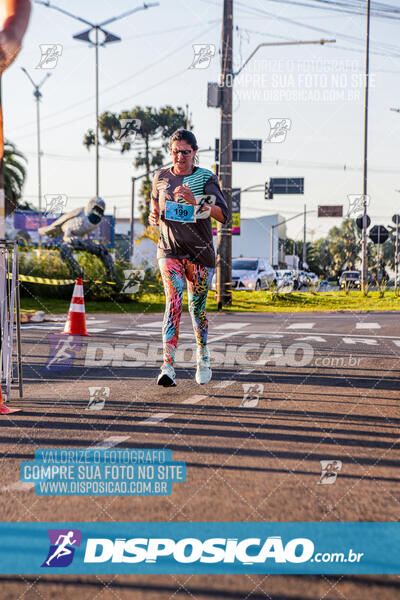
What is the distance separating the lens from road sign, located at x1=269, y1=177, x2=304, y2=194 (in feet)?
89.3

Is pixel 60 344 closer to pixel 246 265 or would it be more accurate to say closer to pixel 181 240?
pixel 181 240

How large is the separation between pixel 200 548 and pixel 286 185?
1028 inches

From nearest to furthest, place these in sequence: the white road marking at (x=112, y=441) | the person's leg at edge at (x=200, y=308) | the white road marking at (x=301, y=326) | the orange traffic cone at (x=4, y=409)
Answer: the white road marking at (x=112, y=441) → the orange traffic cone at (x=4, y=409) → the person's leg at edge at (x=200, y=308) → the white road marking at (x=301, y=326)

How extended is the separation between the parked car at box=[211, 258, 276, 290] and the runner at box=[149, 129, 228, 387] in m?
20.5

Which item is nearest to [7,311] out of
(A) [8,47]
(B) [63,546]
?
(A) [8,47]

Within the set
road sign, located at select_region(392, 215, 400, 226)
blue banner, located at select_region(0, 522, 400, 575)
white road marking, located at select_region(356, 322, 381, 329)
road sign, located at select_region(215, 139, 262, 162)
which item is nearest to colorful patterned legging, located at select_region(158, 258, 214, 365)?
blue banner, located at select_region(0, 522, 400, 575)

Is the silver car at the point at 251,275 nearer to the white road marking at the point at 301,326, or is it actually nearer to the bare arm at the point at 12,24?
the white road marking at the point at 301,326

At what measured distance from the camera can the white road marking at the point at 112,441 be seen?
3.94 m

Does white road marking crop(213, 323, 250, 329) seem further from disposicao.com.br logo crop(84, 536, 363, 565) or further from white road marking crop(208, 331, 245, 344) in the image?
disposicao.com.br logo crop(84, 536, 363, 565)

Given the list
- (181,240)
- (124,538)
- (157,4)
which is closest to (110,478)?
(124,538)

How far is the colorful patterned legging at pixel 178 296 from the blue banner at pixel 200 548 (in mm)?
3210

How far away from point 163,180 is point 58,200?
1305cm

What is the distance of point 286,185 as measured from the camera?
27875mm

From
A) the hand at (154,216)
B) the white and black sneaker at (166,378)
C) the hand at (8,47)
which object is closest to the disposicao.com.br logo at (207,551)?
the hand at (8,47)
